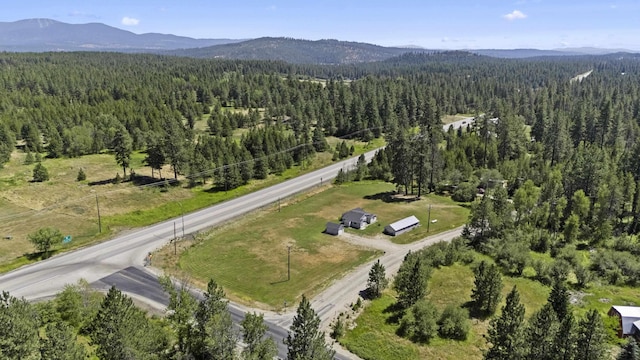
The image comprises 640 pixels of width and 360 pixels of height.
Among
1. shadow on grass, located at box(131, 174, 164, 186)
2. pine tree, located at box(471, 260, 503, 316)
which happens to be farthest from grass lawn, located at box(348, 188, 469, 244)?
shadow on grass, located at box(131, 174, 164, 186)

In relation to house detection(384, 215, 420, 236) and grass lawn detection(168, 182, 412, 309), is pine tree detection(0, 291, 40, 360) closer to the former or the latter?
grass lawn detection(168, 182, 412, 309)

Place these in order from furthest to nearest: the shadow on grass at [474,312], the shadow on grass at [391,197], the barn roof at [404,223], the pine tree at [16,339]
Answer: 1. the shadow on grass at [391,197]
2. the barn roof at [404,223]
3. the shadow on grass at [474,312]
4. the pine tree at [16,339]

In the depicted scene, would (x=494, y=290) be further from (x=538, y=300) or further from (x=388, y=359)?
(x=388, y=359)

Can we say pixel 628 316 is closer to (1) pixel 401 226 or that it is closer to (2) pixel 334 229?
(1) pixel 401 226

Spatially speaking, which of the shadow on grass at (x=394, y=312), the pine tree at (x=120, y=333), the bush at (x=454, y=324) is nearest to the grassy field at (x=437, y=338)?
the shadow on grass at (x=394, y=312)

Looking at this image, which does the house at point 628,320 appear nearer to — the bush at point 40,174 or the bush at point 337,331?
the bush at point 337,331

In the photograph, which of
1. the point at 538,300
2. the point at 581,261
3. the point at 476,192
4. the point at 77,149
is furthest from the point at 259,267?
the point at 77,149
